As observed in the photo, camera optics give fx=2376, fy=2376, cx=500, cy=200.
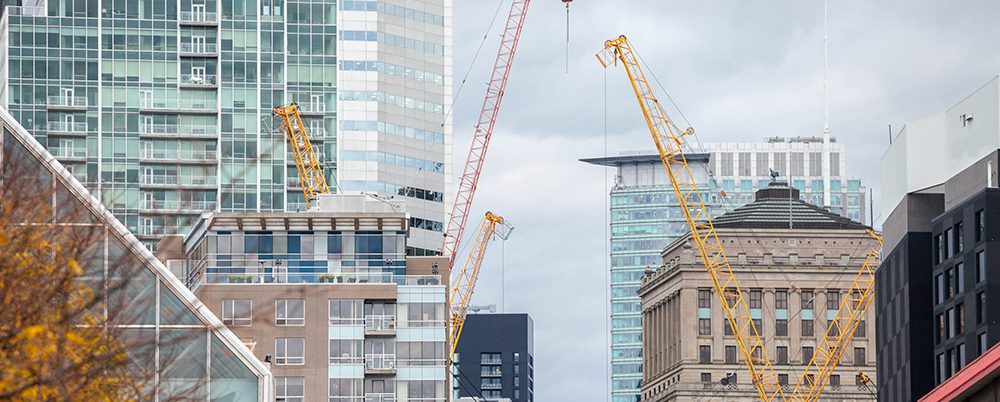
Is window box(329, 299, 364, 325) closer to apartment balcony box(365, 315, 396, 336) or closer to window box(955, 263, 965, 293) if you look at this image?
apartment balcony box(365, 315, 396, 336)

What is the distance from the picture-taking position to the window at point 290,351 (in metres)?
171

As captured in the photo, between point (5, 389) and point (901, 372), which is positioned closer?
point (5, 389)

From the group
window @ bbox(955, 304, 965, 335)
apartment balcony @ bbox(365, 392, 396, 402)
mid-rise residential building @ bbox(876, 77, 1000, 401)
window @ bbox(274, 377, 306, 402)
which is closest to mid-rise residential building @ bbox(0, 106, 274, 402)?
window @ bbox(274, 377, 306, 402)

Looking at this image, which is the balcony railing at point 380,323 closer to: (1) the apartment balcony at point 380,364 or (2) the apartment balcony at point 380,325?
(2) the apartment balcony at point 380,325

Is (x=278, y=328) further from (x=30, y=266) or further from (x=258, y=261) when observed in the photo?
(x=30, y=266)

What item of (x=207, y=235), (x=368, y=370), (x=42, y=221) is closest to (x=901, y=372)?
(x=368, y=370)

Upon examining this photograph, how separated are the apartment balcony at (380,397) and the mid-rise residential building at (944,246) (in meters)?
39.7

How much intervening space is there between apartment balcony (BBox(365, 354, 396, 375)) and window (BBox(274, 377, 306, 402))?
6.69 m

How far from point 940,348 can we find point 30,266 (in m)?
149

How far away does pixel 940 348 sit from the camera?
17862cm

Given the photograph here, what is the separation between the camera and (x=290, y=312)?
556ft

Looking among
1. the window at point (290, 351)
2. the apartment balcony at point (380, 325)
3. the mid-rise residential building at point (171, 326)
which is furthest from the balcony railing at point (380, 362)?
the mid-rise residential building at point (171, 326)

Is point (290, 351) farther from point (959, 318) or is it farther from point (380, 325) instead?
point (959, 318)

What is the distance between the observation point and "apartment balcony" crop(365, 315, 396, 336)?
177250 millimetres
